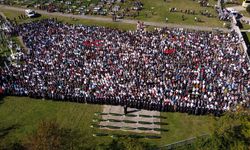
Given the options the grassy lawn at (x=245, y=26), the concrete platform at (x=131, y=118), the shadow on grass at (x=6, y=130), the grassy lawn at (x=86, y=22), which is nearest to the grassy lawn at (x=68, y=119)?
the shadow on grass at (x=6, y=130)

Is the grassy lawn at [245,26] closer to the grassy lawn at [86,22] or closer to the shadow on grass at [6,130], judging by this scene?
the grassy lawn at [86,22]

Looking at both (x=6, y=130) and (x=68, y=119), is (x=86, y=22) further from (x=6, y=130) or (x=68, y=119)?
(x=6, y=130)

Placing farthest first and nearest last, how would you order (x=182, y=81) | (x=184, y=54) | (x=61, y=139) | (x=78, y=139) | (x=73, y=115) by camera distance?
1. (x=184, y=54)
2. (x=182, y=81)
3. (x=73, y=115)
4. (x=78, y=139)
5. (x=61, y=139)

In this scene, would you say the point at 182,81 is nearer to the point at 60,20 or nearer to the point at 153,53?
the point at 153,53

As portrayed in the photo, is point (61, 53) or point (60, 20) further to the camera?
point (60, 20)

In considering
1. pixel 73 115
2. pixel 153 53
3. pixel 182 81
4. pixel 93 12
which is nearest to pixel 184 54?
pixel 153 53
